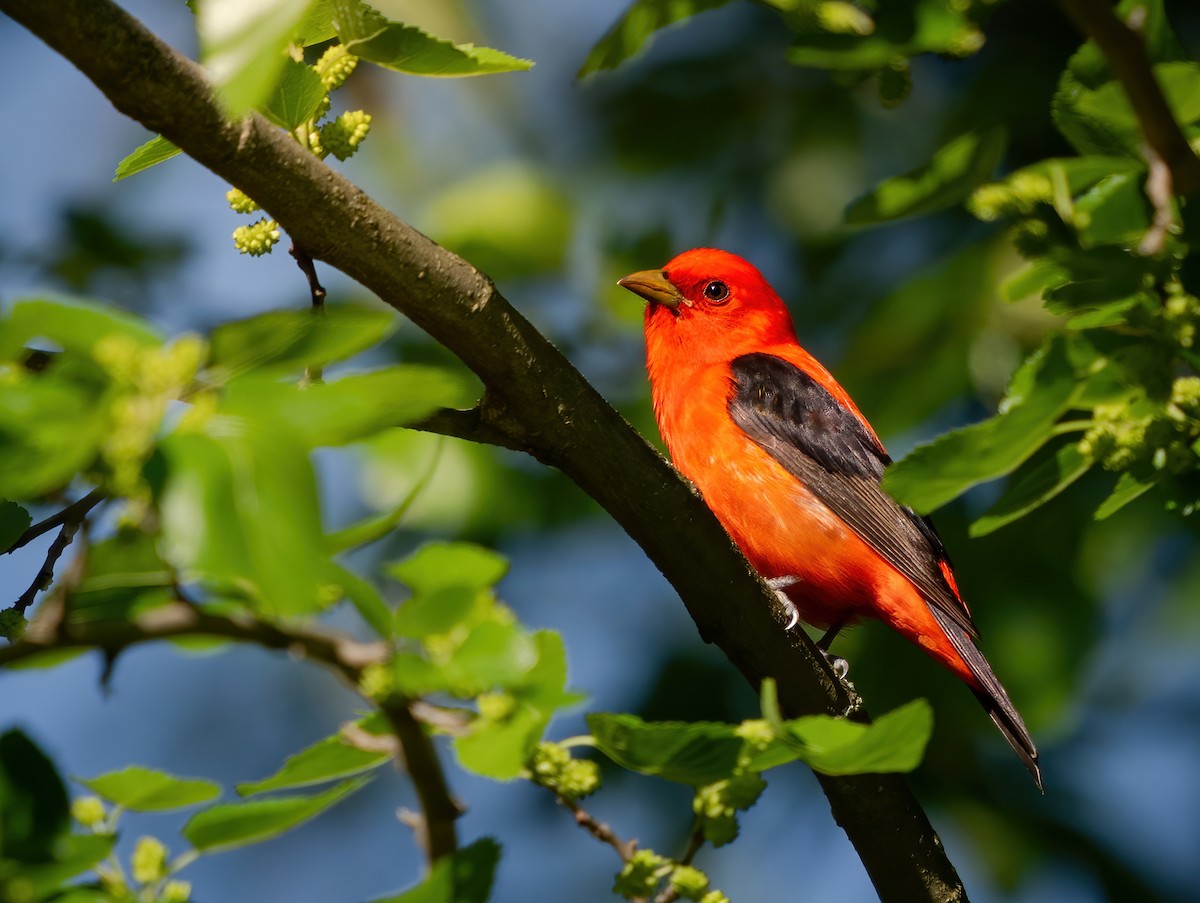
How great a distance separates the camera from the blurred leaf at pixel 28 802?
5.63 ft

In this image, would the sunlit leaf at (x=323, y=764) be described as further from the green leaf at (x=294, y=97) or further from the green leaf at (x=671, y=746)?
the green leaf at (x=294, y=97)

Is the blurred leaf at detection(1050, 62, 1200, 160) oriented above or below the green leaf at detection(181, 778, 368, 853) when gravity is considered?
above

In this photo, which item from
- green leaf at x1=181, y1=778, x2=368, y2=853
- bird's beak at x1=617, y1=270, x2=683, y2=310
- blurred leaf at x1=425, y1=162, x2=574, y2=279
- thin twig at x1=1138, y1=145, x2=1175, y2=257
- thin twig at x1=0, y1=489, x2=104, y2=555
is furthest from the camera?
bird's beak at x1=617, y1=270, x2=683, y2=310

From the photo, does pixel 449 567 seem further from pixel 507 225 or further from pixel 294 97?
pixel 507 225

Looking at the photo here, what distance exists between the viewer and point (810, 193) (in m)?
6.71

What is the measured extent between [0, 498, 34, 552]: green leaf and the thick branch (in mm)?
1784

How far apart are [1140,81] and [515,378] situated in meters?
1.27

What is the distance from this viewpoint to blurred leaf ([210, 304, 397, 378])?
1.55 metres

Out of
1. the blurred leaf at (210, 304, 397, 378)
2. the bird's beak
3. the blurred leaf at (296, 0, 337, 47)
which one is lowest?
the blurred leaf at (210, 304, 397, 378)

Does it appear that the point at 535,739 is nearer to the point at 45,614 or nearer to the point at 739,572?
the point at 45,614

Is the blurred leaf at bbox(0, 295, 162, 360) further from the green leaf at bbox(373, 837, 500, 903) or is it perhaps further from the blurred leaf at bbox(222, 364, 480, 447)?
the green leaf at bbox(373, 837, 500, 903)

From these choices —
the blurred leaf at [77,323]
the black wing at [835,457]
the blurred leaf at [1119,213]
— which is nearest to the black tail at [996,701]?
the black wing at [835,457]

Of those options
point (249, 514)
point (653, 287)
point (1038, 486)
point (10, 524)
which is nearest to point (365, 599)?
point (249, 514)

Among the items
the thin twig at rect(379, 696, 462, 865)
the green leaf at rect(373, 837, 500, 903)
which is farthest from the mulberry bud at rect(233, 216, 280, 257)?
the green leaf at rect(373, 837, 500, 903)
